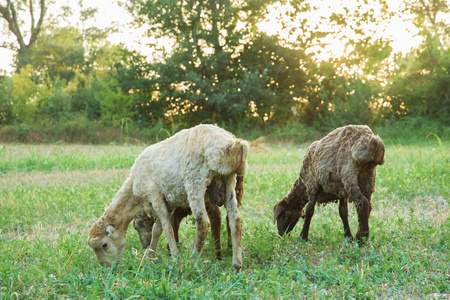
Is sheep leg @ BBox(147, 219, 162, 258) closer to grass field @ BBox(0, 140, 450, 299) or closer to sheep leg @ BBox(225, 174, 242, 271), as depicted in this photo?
grass field @ BBox(0, 140, 450, 299)

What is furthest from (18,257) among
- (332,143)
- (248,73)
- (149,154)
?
(248,73)

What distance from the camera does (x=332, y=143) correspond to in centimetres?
486

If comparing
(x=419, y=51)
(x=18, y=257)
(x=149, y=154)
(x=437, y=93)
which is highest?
(x=419, y=51)

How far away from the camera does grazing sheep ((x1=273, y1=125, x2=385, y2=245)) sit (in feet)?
14.4

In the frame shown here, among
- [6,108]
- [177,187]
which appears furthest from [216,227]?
[6,108]

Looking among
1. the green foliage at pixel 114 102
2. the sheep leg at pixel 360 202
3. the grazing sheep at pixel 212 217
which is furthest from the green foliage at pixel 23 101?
the sheep leg at pixel 360 202

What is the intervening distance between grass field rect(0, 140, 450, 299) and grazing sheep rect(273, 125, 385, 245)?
→ 1.08ft

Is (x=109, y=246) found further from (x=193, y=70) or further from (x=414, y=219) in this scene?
(x=193, y=70)

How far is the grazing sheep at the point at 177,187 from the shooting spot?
3.99m

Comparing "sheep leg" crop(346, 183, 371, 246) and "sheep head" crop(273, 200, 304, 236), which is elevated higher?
"sheep leg" crop(346, 183, 371, 246)

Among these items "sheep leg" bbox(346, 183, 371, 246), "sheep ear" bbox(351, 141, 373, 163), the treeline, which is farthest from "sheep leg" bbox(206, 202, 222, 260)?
the treeline

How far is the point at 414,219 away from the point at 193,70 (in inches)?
701

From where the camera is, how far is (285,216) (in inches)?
208

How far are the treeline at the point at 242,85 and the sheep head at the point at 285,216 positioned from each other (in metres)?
15.7
